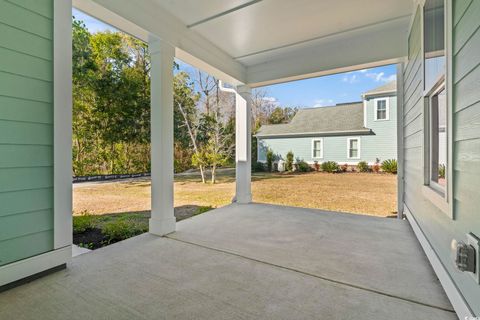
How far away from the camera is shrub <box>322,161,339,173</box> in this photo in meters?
10.4

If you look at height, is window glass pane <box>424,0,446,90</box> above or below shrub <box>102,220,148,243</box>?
above

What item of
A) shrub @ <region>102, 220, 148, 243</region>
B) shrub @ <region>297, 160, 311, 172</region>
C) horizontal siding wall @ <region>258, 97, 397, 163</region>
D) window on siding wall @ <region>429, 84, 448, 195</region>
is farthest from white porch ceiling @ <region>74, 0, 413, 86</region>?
horizontal siding wall @ <region>258, 97, 397, 163</region>

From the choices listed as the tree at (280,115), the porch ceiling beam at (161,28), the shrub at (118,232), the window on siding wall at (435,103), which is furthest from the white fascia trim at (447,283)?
the tree at (280,115)

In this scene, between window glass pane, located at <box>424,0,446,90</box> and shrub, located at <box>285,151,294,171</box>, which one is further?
shrub, located at <box>285,151,294,171</box>

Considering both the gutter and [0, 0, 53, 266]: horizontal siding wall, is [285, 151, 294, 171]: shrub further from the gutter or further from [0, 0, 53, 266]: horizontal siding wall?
[0, 0, 53, 266]: horizontal siding wall

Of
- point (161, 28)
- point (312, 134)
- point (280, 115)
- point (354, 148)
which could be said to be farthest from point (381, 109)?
point (161, 28)

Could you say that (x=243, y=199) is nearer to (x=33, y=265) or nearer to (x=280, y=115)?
(x=33, y=265)

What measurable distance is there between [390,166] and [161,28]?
978cm

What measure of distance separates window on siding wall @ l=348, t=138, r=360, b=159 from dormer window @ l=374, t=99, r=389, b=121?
128cm

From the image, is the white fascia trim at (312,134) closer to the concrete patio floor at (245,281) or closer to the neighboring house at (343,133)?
the neighboring house at (343,133)

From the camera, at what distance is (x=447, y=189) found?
4.77 ft

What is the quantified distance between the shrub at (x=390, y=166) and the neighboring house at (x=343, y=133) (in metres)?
0.43

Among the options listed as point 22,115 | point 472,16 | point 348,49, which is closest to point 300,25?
point 348,49

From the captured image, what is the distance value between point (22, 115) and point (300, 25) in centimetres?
318
